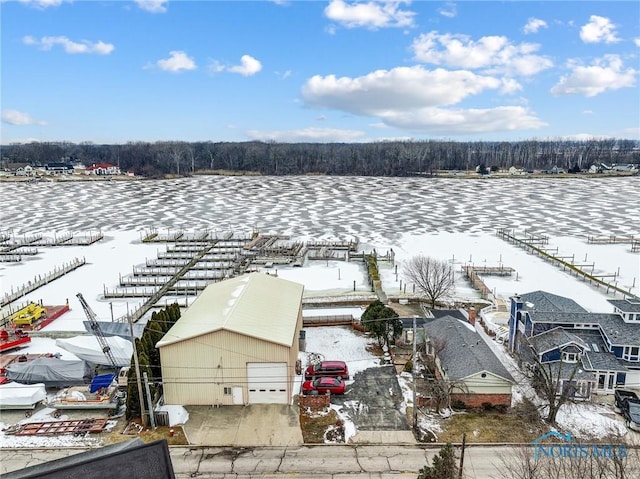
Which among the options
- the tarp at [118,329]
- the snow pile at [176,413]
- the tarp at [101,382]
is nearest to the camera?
the snow pile at [176,413]

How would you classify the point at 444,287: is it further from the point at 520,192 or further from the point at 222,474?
the point at 520,192

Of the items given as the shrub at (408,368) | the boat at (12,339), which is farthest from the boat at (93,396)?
the shrub at (408,368)

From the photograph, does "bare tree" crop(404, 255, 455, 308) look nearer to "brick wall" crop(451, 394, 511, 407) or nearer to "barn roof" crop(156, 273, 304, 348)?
"barn roof" crop(156, 273, 304, 348)

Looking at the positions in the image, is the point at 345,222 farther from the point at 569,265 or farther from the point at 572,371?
the point at 572,371

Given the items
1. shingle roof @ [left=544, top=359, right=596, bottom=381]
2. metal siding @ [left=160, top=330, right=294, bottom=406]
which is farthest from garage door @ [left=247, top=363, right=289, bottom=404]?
shingle roof @ [left=544, top=359, right=596, bottom=381]

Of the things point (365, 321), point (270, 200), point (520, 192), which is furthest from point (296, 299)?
point (520, 192)

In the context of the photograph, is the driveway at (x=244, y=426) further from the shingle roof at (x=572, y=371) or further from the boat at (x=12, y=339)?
the boat at (x=12, y=339)
